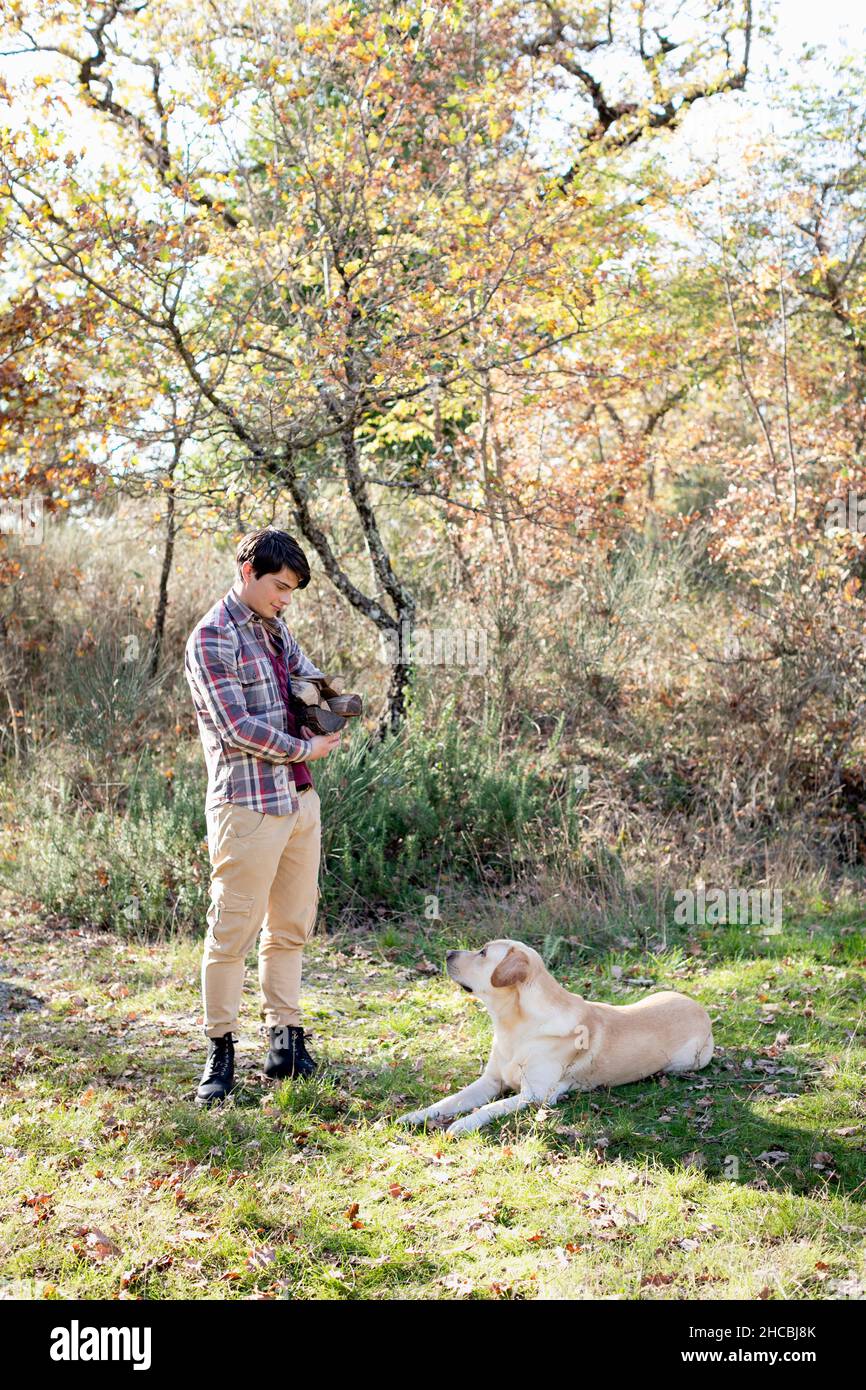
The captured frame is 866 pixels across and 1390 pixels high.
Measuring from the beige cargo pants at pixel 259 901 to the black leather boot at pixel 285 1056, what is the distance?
5 cm

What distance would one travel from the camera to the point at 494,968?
465 cm

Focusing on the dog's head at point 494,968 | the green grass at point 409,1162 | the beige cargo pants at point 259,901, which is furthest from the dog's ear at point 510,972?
the beige cargo pants at point 259,901

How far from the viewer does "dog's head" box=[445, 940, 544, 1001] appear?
15.2 ft

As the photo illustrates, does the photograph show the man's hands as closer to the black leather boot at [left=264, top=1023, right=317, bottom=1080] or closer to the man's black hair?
the man's black hair

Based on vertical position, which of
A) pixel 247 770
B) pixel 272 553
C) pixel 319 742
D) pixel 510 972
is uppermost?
pixel 272 553

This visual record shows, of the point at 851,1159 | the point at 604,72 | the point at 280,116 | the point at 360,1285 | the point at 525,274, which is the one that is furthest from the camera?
the point at 604,72

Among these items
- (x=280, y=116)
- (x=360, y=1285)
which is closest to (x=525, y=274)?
(x=280, y=116)

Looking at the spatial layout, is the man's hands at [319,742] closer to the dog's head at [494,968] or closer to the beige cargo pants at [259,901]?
the beige cargo pants at [259,901]

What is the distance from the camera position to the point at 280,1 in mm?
8172

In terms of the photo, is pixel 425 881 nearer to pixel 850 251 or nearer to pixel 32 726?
pixel 32 726

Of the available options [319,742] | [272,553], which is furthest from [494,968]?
[272,553]

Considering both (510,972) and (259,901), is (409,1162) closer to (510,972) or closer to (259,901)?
(510,972)

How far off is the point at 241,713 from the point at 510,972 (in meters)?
1.41

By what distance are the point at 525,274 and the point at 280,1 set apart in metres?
2.42
